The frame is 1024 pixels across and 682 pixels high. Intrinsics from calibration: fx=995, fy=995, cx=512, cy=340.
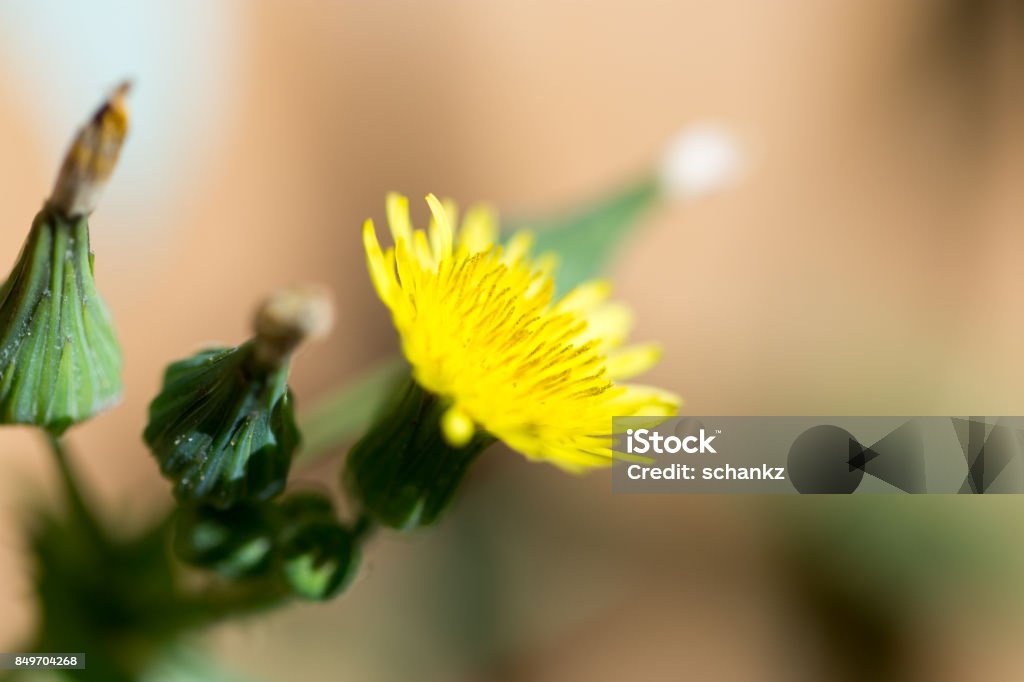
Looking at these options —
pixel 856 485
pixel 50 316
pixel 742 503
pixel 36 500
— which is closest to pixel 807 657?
pixel 742 503

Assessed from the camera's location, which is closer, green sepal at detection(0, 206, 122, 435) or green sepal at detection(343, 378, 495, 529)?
green sepal at detection(0, 206, 122, 435)

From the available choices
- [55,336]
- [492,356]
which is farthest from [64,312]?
[492,356]

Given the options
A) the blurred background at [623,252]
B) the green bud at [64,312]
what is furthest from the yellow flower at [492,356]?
the blurred background at [623,252]

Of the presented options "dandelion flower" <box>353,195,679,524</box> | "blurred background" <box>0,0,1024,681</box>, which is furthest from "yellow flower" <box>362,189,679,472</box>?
"blurred background" <box>0,0,1024,681</box>

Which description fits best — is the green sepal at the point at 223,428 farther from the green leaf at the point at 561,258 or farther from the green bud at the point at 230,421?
the green leaf at the point at 561,258

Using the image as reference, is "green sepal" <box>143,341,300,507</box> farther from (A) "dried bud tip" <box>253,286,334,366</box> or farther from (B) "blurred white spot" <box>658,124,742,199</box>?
(B) "blurred white spot" <box>658,124,742,199</box>

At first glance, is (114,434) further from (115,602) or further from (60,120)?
(115,602)
